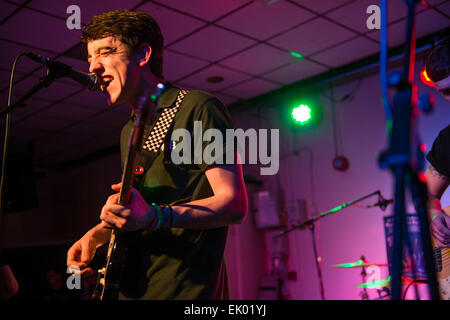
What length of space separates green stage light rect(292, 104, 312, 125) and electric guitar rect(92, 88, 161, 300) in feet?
17.9

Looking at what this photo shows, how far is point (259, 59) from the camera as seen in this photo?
5.61m

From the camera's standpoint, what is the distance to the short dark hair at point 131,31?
1601 millimetres

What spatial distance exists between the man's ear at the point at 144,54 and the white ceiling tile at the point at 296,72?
441cm

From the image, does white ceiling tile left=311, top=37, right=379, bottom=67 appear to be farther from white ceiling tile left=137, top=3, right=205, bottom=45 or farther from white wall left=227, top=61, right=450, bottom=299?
white ceiling tile left=137, top=3, right=205, bottom=45

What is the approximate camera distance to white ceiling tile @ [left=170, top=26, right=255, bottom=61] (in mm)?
4871

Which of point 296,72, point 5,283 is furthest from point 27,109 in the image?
point 5,283

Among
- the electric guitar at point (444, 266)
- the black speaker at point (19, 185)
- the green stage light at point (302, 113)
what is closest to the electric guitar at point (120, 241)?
the electric guitar at point (444, 266)

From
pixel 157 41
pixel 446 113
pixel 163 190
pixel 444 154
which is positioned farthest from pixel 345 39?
pixel 163 190

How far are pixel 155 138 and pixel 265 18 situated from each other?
136 inches

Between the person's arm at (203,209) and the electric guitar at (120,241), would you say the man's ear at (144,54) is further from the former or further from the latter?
the person's arm at (203,209)

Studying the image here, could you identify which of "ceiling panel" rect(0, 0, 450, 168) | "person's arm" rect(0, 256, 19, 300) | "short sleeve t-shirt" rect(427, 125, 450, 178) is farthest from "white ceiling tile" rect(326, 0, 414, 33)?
"person's arm" rect(0, 256, 19, 300)

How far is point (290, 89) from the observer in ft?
21.8

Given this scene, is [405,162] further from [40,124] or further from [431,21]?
[40,124]
